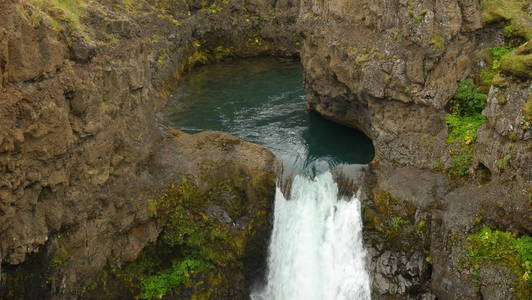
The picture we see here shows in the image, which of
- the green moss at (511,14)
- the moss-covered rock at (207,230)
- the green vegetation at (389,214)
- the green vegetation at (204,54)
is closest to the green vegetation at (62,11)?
the moss-covered rock at (207,230)

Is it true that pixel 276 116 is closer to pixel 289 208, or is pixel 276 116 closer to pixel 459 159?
pixel 289 208

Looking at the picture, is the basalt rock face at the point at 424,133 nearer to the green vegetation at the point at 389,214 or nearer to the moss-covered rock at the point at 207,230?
the green vegetation at the point at 389,214

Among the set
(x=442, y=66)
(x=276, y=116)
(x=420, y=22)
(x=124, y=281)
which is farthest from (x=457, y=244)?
(x=276, y=116)

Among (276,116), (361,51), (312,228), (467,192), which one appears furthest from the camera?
(276,116)

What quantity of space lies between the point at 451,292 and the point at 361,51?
31.8ft

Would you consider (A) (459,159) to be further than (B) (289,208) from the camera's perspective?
No

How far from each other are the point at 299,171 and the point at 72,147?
802cm

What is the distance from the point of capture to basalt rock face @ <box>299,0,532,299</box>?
14719 millimetres

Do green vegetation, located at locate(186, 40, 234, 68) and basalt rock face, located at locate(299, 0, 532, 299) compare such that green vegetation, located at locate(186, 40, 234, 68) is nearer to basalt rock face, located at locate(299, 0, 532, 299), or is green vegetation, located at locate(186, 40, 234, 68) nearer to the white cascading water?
basalt rock face, located at locate(299, 0, 532, 299)

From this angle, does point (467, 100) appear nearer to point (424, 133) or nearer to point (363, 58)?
point (424, 133)

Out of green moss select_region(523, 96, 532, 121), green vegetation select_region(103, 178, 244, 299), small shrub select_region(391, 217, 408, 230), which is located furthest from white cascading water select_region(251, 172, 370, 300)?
green moss select_region(523, 96, 532, 121)

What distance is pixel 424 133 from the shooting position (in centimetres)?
1842

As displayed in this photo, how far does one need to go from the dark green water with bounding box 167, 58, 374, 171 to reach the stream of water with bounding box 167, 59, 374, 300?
0.04 metres

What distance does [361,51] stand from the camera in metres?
20.2
